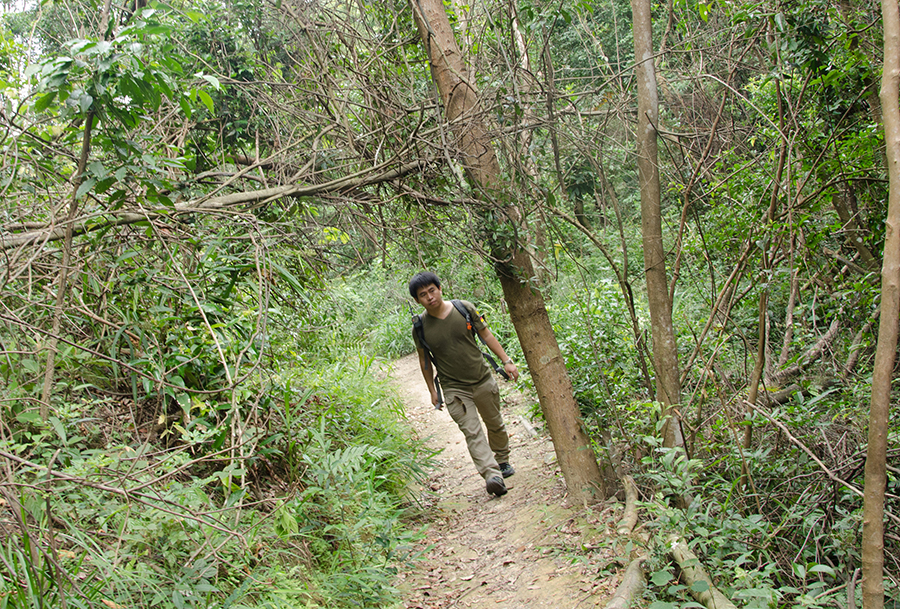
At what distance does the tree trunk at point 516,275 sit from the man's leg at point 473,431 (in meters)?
0.77

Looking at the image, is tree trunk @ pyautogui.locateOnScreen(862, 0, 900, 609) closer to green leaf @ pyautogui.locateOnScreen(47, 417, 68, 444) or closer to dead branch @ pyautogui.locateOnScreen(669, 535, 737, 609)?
dead branch @ pyautogui.locateOnScreen(669, 535, 737, 609)

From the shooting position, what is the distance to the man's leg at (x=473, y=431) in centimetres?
564

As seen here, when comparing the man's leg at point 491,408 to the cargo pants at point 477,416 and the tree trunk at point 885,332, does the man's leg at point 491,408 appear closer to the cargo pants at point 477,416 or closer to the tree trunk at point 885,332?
the cargo pants at point 477,416

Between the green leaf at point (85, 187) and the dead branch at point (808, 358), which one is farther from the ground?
the green leaf at point (85, 187)

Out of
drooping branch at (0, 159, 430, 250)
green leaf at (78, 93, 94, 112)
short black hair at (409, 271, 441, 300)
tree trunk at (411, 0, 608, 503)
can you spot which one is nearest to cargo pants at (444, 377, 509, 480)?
tree trunk at (411, 0, 608, 503)

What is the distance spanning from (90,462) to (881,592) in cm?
345

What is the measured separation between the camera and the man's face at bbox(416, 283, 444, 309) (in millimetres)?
5328

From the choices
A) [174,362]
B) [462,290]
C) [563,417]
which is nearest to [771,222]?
[563,417]

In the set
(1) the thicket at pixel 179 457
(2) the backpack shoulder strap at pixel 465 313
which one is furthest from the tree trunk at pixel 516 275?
(1) the thicket at pixel 179 457

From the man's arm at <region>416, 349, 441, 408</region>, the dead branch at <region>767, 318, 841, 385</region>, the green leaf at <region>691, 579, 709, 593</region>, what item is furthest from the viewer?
the man's arm at <region>416, 349, 441, 408</region>

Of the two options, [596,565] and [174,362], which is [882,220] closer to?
[596,565]

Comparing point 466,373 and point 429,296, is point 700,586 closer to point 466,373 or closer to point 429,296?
point 466,373

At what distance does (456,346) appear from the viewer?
5.61 meters

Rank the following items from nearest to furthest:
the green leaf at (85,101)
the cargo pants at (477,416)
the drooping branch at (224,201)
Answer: the green leaf at (85,101) → the drooping branch at (224,201) → the cargo pants at (477,416)
